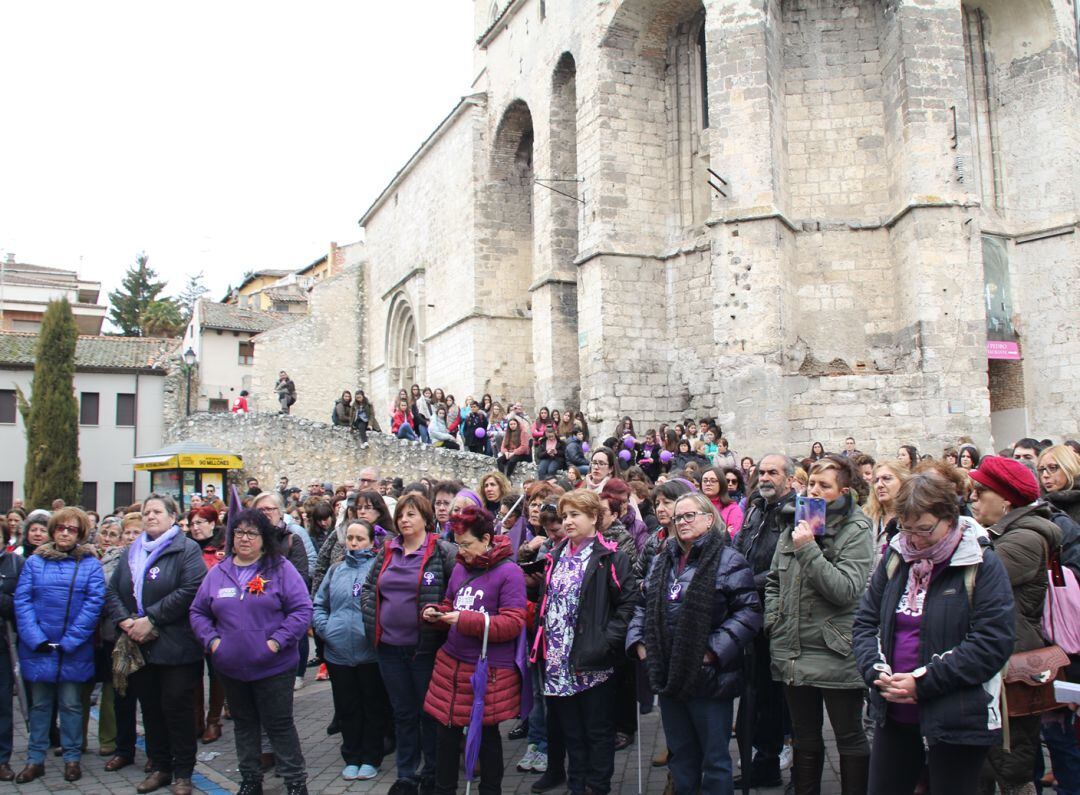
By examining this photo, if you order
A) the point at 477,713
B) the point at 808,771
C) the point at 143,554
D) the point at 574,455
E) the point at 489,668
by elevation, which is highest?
the point at 574,455

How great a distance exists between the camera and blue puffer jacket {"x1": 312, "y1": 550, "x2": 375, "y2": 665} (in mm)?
6461

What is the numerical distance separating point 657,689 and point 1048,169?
57.1 feet

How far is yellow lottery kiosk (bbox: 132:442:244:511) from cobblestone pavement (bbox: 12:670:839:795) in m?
13.9

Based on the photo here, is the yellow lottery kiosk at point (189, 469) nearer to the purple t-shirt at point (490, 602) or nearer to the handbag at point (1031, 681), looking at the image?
the purple t-shirt at point (490, 602)

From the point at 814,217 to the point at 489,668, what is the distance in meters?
15.4

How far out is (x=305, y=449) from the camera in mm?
22891

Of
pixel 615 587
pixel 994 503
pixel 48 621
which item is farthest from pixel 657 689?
pixel 48 621

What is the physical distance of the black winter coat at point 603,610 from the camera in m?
5.41

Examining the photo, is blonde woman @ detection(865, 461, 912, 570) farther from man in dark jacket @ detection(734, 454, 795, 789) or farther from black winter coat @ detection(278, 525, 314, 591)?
black winter coat @ detection(278, 525, 314, 591)

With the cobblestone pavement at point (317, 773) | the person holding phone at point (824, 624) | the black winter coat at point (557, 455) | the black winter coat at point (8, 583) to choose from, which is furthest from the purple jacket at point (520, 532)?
the black winter coat at point (557, 455)

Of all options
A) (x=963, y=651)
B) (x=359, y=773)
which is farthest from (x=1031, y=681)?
(x=359, y=773)

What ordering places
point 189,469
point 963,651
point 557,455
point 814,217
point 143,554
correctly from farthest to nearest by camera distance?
point 189,469
point 814,217
point 557,455
point 143,554
point 963,651

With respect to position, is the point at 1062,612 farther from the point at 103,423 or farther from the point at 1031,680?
the point at 103,423

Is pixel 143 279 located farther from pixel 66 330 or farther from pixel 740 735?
pixel 740 735
